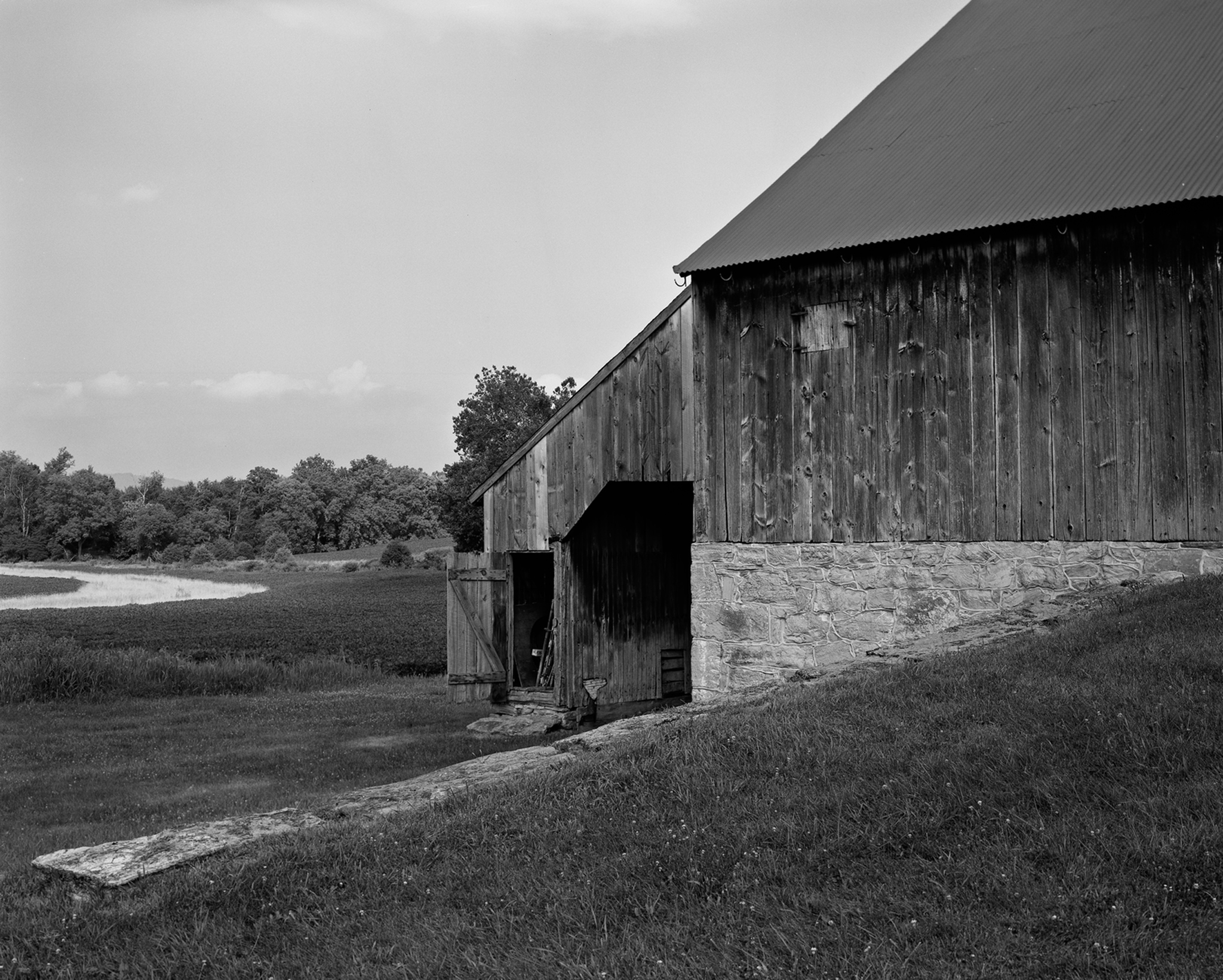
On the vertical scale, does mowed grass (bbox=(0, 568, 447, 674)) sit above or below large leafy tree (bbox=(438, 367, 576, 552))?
below

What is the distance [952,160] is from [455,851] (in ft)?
37.9

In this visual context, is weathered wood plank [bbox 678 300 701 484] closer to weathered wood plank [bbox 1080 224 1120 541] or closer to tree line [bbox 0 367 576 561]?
weathered wood plank [bbox 1080 224 1120 541]

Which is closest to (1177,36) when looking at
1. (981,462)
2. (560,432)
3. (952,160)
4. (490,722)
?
(952,160)

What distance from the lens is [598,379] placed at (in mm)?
17031

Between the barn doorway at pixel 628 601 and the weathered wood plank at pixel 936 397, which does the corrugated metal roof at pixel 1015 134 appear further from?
the barn doorway at pixel 628 601

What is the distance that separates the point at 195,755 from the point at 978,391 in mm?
11620

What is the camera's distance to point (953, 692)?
8484 mm

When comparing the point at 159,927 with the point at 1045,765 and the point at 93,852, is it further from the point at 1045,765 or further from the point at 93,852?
the point at 1045,765

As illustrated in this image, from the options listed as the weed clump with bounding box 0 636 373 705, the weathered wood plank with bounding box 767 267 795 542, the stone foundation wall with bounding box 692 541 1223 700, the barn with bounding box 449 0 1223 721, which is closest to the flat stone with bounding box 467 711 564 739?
the barn with bounding box 449 0 1223 721

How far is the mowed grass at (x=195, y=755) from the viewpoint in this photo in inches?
472

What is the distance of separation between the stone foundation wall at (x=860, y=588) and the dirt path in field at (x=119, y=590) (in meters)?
33.9

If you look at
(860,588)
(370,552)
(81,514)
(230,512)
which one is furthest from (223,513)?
(860,588)

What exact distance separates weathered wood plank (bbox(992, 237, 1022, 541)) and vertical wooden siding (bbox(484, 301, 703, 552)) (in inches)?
164

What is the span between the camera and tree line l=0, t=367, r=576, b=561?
111312mm
